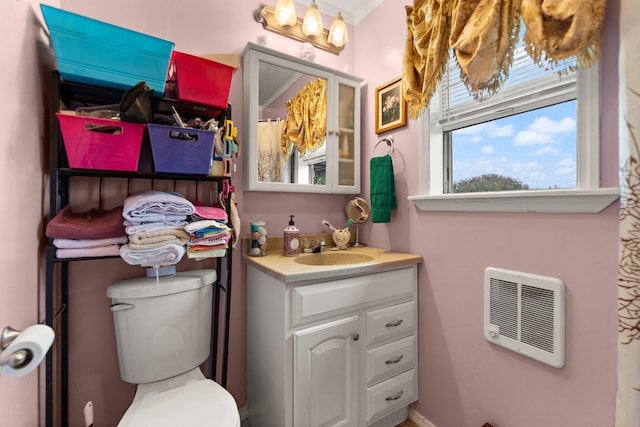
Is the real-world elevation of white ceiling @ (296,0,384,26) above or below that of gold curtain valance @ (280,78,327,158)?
above

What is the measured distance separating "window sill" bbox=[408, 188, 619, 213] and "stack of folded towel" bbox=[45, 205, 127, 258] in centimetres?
142

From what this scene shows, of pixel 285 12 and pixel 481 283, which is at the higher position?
pixel 285 12

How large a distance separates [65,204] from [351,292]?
1.31 meters

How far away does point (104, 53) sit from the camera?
1026 mm

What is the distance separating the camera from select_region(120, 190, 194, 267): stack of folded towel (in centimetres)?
105

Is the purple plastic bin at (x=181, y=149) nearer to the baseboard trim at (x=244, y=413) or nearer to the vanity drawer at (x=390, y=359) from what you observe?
the vanity drawer at (x=390, y=359)

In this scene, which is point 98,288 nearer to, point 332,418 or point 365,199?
point 332,418

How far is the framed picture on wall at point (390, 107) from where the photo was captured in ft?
5.44

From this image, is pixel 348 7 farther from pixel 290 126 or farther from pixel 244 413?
pixel 244 413

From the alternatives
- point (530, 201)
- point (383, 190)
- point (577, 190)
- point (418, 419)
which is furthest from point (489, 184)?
point (418, 419)

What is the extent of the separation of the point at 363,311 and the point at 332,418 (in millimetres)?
492

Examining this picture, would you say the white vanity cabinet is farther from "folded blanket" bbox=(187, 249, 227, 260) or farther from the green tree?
the green tree

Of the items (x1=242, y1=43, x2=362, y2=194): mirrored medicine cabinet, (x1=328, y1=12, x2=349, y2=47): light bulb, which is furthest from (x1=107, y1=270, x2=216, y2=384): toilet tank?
(x1=328, y1=12, x2=349, y2=47): light bulb

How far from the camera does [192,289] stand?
1.25 meters
